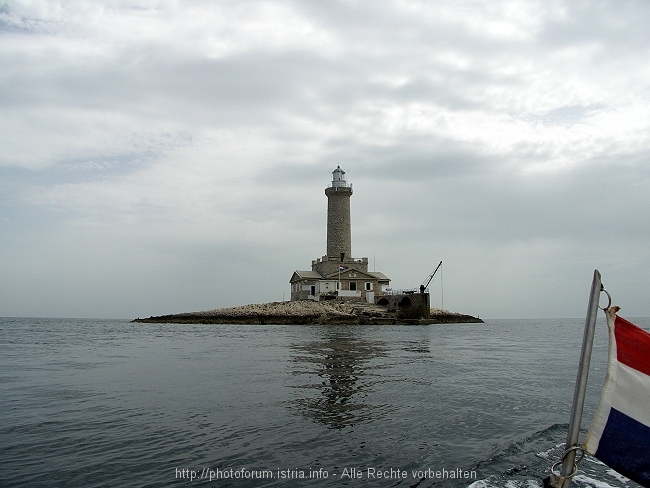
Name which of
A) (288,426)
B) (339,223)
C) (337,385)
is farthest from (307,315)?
(288,426)

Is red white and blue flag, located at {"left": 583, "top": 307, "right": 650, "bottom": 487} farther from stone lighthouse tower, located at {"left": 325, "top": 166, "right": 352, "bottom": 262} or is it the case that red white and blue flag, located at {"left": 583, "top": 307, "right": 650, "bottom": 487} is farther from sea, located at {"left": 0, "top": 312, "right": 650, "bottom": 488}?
stone lighthouse tower, located at {"left": 325, "top": 166, "right": 352, "bottom": 262}

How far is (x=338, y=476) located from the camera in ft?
24.2

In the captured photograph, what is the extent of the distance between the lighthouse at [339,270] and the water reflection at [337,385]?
47.9m

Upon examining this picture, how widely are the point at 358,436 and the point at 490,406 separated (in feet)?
15.3

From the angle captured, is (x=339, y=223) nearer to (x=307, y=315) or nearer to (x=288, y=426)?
(x=307, y=315)

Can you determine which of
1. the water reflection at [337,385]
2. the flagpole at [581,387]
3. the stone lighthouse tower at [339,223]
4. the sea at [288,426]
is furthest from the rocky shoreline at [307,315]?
the flagpole at [581,387]

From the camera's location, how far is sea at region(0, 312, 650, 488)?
7457 millimetres

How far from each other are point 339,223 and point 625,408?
71199mm

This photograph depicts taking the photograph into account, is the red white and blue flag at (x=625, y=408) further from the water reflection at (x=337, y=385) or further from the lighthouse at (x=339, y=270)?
the lighthouse at (x=339, y=270)

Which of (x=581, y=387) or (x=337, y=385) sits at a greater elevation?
(x=581, y=387)

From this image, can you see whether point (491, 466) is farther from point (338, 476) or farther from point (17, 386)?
point (17, 386)

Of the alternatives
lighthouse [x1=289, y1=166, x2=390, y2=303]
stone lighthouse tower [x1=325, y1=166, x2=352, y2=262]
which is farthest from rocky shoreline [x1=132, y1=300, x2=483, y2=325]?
stone lighthouse tower [x1=325, y1=166, x2=352, y2=262]


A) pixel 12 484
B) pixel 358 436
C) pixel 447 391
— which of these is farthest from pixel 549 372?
pixel 12 484

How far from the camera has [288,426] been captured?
1008cm
